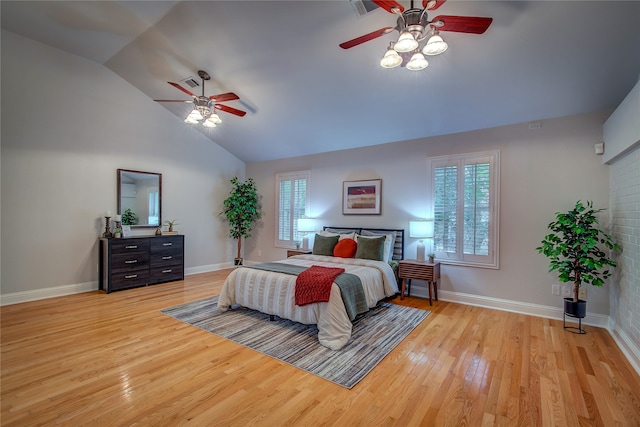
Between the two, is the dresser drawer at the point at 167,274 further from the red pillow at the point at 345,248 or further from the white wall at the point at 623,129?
the white wall at the point at 623,129

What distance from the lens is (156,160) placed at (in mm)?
5652

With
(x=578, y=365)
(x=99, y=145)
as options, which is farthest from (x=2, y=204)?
(x=578, y=365)

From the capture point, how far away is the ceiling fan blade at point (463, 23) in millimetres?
2014

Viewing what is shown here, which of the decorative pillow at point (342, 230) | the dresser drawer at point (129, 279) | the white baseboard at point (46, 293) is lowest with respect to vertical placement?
the white baseboard at point (46, 293)

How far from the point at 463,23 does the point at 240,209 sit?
5.48m

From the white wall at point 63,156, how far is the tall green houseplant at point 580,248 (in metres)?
6.40

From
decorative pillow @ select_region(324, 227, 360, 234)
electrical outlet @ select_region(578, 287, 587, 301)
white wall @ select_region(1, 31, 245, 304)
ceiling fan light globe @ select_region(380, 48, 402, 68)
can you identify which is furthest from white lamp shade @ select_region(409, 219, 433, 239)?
white wall @ select_region(1, 31, 245, 304)

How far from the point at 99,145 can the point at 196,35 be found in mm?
2774

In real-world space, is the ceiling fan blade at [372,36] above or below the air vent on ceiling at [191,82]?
below

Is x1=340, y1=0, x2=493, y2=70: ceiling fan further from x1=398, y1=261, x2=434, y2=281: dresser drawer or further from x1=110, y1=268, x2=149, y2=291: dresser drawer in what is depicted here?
x1=110, y1=268, x2=149, y2=291: dresser drawer

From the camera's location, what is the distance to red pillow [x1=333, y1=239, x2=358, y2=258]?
15.5ft

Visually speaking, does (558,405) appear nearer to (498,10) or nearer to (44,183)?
(498,10)

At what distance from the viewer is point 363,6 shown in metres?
2.77

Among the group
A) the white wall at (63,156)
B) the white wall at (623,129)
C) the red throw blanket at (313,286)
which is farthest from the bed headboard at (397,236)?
the white wall at (63,156)
